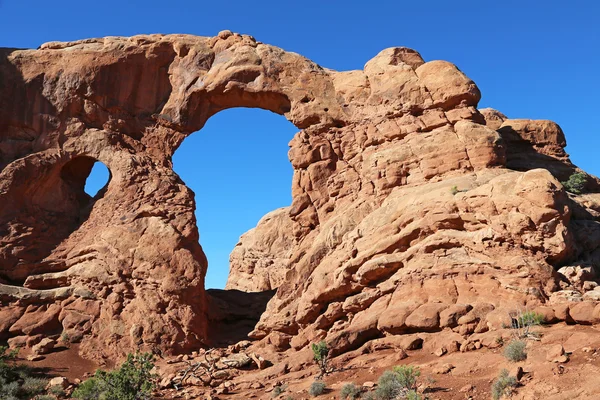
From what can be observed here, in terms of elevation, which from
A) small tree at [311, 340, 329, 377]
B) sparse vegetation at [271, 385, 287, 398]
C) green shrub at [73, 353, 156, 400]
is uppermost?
small tree at [311, 340, 329, 377]

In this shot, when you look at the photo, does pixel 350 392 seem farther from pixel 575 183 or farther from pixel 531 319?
pixel 575 183

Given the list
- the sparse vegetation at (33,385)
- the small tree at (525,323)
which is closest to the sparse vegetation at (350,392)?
the small tree at (525,323)

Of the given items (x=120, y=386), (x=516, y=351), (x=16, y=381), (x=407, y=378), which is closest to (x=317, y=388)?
(x=407, y=378)

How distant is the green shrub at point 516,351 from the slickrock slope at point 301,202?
7.31ft

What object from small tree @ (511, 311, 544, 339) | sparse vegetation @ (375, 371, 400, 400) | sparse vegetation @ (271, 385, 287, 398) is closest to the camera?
sparse vegetation @ (375, 371, 400, 400)

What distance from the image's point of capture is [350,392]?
1453 centimetres

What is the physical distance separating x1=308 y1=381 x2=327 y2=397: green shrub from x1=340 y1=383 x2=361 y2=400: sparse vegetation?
96cm

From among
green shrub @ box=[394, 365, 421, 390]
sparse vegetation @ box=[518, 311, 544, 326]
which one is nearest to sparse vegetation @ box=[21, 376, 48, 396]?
green shrub @ box=[394, 365, 421, 390]

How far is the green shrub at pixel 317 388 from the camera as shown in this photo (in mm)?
15500

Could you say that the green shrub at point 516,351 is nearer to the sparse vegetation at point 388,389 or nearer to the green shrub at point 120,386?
the sparse vegetation at point 388,389

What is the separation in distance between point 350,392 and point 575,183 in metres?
15.6

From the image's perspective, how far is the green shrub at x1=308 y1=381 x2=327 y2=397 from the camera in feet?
50.9

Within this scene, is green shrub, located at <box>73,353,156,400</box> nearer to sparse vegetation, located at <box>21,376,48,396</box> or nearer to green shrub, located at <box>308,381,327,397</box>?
sparse vegetation, located at <box>21,376,48,396</box>

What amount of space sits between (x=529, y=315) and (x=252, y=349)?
1202 cm
